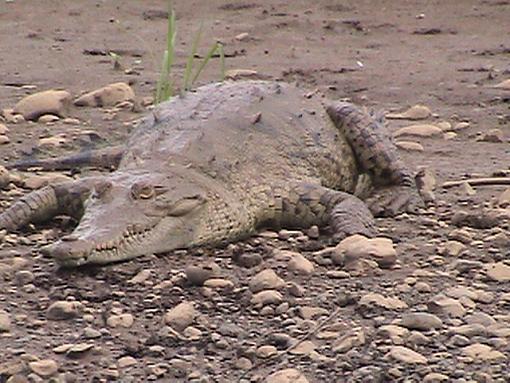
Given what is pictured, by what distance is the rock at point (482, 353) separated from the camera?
4246 millimetres

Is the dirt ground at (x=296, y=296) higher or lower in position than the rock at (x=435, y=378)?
lower

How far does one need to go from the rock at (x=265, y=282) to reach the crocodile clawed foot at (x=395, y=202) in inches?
51.6

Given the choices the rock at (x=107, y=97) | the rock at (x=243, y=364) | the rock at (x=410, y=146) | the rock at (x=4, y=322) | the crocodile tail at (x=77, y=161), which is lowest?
the rock at (x=107, y=97)

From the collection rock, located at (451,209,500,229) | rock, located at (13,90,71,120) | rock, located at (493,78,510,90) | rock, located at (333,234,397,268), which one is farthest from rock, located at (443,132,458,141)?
rock, located at (333,234,397,268)

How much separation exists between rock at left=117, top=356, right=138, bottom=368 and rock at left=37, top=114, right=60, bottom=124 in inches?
157

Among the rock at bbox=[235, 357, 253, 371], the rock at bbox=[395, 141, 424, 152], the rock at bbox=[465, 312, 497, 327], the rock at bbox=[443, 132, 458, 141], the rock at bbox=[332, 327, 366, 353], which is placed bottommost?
the rock at bbox=[443, 132, 458, 141]

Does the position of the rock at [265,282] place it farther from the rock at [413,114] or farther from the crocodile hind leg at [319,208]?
the rock at [413,114]

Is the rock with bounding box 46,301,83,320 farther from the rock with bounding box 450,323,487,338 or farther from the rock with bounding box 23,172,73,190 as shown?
the rock with bounding box 23,172,73,190

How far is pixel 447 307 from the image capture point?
15.3ft

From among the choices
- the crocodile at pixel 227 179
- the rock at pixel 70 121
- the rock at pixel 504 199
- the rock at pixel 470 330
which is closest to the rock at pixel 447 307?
the rock at pixel 470 330

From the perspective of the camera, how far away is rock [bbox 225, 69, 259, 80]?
9648 mm

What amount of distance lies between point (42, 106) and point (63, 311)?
12.4 feet

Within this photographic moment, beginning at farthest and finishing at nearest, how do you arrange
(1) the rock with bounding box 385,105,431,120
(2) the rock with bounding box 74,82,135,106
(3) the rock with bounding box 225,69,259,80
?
(3) the rock with bounding box 225,69,259,80, (2) the rock with bounding box 74,82,135,106, (1) the rock with bounding box 385,105,431,120

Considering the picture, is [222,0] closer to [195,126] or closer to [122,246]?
[195,126]
